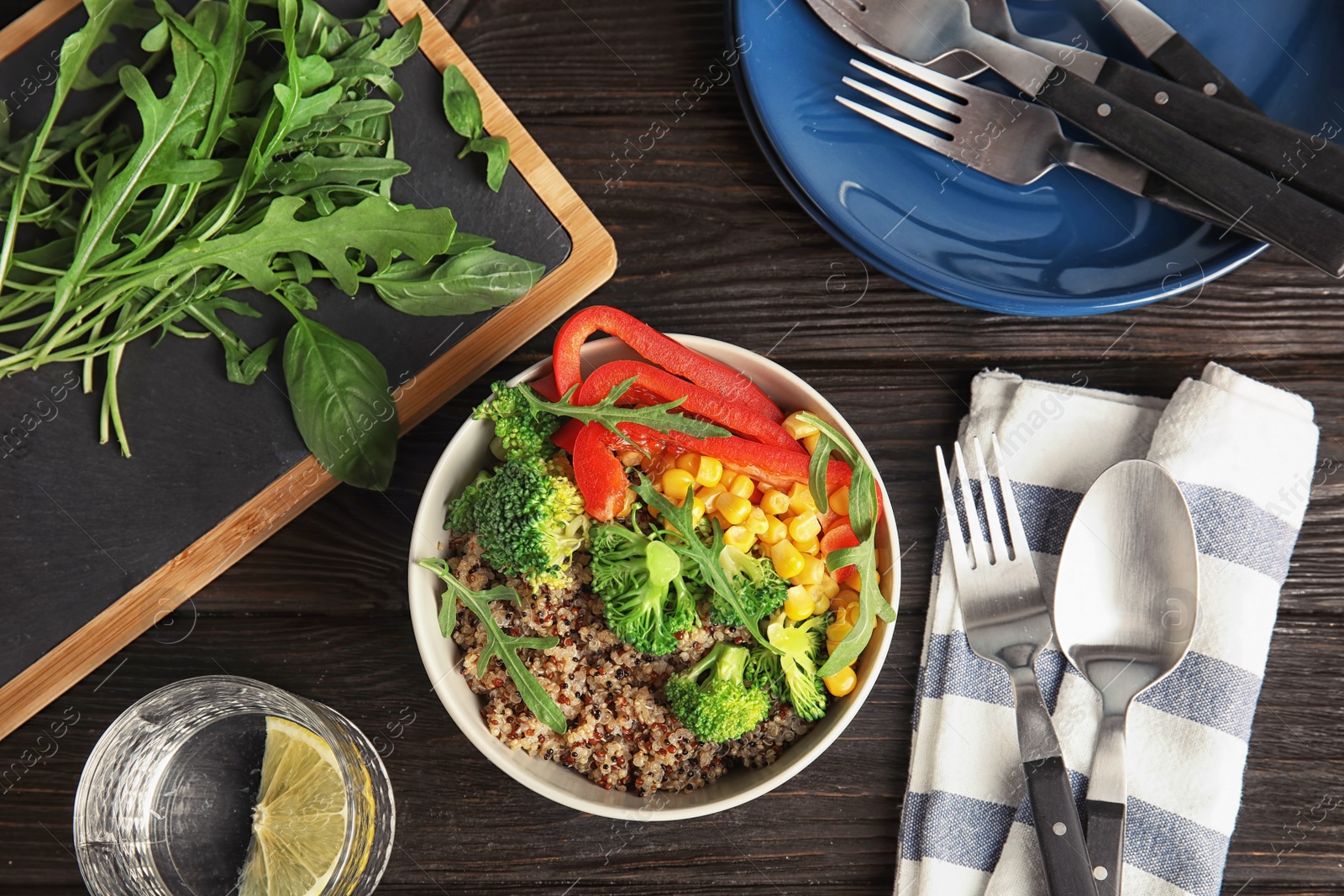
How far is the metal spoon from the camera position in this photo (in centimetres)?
138

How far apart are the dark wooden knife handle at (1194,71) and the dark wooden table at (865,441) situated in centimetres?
33

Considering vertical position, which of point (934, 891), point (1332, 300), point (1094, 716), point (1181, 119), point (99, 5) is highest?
point (99, 5)

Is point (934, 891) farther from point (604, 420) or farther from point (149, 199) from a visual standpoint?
point (149, 199)

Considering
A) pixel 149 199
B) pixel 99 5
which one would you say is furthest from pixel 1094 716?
pixel 99 5

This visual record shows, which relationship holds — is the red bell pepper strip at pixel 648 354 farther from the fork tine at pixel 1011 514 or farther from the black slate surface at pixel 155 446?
the fork tine at pixel 1011 514

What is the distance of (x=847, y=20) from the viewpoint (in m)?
1.38

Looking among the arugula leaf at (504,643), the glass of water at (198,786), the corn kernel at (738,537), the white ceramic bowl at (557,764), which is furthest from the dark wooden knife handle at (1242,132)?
the glass of water at (198,786)

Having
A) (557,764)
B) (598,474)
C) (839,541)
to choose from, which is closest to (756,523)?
(839,541)

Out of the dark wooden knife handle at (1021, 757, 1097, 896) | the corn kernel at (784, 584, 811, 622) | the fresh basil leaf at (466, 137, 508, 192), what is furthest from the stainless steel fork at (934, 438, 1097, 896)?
the fresh basil leaf at (466, 137, 508, 192)

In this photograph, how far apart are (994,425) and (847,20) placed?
0.71m

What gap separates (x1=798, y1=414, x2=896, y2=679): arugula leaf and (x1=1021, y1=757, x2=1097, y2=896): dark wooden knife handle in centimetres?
45

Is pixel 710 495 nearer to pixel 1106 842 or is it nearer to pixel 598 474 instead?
pixel 598 474

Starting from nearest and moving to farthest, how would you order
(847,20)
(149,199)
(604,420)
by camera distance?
(604,420), (149,199), (847,20)

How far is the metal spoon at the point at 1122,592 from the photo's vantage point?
54.4 inches
